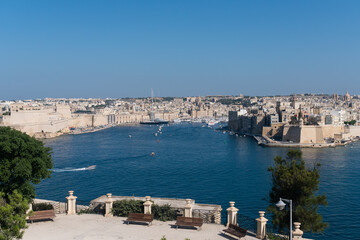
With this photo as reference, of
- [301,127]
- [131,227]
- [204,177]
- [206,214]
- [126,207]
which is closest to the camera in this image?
[131,227]

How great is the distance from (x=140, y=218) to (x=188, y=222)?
0.77 meters

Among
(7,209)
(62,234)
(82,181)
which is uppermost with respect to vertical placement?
(7,209)

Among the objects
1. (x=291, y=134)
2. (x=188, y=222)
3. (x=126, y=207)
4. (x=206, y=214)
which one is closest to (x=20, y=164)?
(x=126, y=207)

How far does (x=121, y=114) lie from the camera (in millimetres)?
69438

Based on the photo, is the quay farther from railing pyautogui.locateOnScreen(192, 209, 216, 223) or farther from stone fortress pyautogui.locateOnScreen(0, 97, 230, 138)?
stone fortress pyautogui.locateOnScreen(0, 97, 230, 138)

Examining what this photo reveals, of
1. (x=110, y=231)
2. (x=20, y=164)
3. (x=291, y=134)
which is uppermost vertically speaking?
(x=20, y=164)

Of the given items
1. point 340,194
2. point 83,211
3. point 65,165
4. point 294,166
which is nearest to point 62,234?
point 83,211

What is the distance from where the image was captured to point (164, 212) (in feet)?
19.5

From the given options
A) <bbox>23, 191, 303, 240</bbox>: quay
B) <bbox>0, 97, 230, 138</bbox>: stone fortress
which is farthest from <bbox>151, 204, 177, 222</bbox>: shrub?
<bbox>0, 97, 230, 138</bbox>: stone fortress

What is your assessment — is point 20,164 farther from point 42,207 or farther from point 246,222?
point 246,222

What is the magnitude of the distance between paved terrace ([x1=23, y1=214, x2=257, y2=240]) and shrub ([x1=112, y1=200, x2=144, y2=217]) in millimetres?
114

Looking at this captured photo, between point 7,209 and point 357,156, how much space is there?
72.4ft

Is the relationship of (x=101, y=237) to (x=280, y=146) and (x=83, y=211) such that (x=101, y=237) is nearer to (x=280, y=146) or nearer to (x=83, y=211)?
(x=83, y=211)

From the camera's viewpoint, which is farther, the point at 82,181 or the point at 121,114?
the point at 121,114
